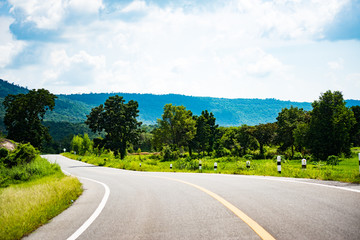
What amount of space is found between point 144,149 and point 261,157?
324ft

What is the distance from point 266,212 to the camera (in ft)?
17.8

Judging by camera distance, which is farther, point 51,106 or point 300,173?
point 51,106

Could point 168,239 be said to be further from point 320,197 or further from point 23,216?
point 320,197

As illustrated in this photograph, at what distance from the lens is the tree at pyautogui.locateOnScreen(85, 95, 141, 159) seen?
165ft

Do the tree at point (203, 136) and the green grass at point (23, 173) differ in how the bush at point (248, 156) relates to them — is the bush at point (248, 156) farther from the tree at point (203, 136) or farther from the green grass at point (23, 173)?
the green grass at point (23, 173)

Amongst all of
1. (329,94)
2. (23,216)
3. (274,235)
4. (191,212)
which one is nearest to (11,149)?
(23,216)

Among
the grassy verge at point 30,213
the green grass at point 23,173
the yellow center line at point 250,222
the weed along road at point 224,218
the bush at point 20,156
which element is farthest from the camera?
the bush at point 20,156

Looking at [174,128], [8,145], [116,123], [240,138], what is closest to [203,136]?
[174,128]

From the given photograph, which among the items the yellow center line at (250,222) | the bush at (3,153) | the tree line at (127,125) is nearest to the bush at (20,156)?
the bush at (3,153)

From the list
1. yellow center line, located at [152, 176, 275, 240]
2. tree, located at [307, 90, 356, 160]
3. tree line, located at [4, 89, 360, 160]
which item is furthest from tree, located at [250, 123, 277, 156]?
yellow center line, located at [152, 176, 275, 240]

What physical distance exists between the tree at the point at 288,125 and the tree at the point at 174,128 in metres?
21.8

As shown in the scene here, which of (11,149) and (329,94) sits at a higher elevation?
(329,94)

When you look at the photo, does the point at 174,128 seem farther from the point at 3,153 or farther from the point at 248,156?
the point at 3,153

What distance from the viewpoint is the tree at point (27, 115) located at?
1849 inches
